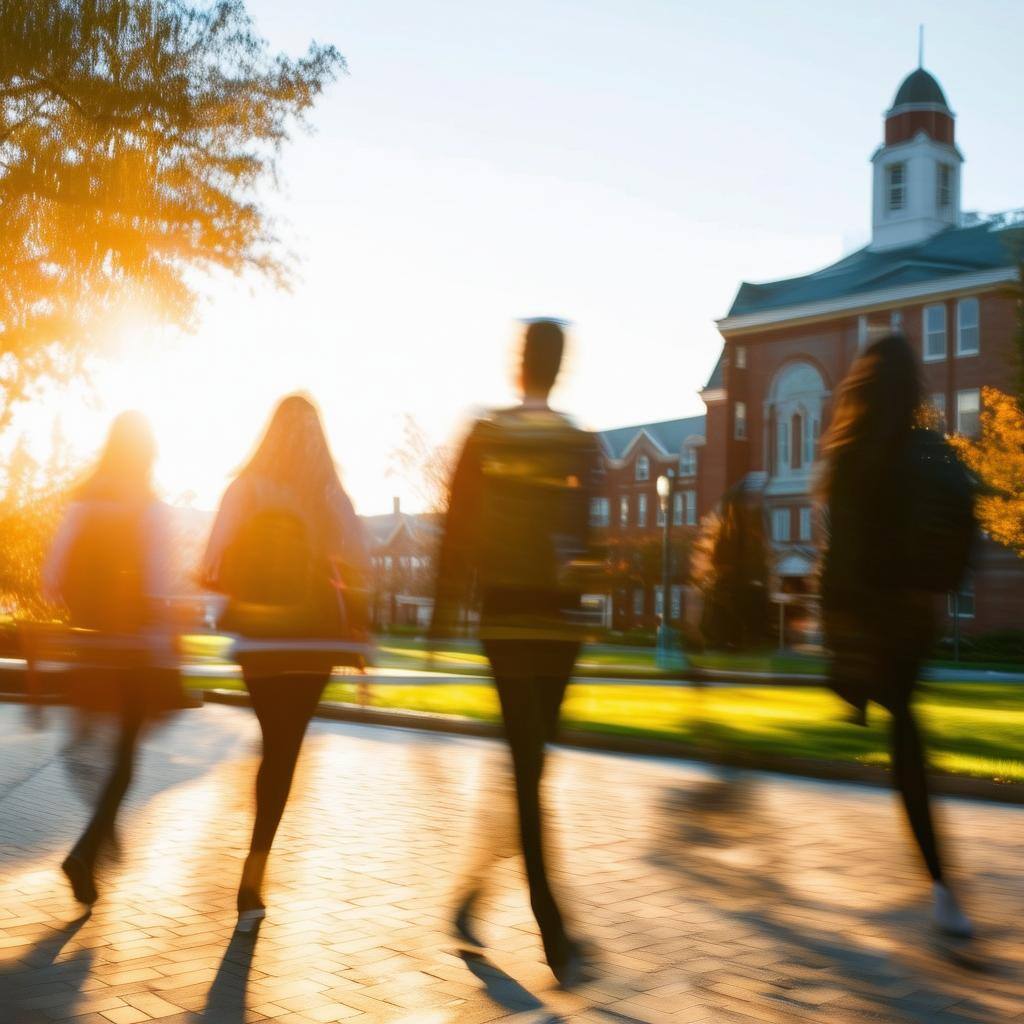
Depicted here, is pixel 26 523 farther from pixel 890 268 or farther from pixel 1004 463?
pixel 890 268

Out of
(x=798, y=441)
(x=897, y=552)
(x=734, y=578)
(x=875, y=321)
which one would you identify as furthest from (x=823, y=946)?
(x=798, y=441)

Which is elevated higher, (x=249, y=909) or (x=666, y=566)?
(x=666, y=566)

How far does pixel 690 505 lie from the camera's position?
219 ft

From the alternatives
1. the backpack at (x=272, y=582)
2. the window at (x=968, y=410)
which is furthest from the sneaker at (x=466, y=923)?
the window at (x=968, y=410)

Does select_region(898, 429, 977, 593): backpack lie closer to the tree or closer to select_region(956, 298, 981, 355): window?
the tree

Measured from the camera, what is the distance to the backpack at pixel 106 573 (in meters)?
5.36

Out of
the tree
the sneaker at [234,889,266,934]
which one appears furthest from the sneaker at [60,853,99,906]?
the tree

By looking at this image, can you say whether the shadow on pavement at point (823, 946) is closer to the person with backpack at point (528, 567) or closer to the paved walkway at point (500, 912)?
the paved walkway at point (500, 912)

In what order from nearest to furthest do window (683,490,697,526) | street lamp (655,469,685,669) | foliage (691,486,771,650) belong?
foliage (691,486,771,650) → street lamp (655,469,685,669) → window (683,490,697,526)

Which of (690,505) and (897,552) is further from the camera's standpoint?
(690,505)

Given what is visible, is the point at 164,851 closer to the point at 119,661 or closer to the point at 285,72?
the point at 119,661

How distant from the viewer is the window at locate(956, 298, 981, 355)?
4703cm

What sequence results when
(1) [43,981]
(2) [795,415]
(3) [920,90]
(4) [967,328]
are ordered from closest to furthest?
(1) [43,981], (4) [967,328], (2) [795,415], (3) [920,90]

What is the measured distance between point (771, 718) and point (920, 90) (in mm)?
49121
